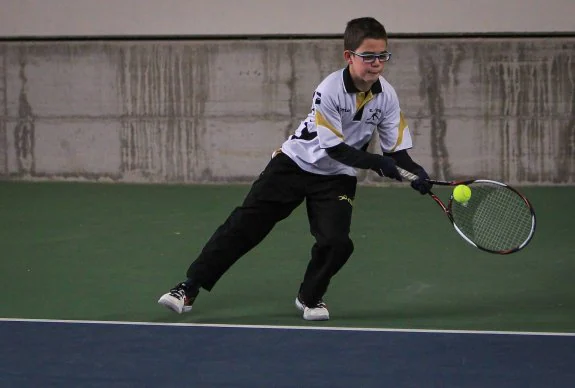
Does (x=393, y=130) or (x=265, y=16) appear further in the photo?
(x=265, y=16)

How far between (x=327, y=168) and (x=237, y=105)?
5358 millimetres

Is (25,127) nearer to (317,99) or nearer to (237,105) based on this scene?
(237,105)

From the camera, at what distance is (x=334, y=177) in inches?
254

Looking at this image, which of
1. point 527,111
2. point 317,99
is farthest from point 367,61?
point 527,111

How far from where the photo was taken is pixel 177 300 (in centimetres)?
650

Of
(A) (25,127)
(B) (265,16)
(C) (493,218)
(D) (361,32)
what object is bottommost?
(A) (25,127)

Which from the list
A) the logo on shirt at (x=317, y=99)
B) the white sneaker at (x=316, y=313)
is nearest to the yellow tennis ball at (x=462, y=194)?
the logo on shirt at (x=317, y=99)

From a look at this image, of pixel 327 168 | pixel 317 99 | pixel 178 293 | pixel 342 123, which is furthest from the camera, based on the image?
pixel 178 293

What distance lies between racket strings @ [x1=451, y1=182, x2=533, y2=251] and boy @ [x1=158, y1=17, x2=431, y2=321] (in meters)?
0.33

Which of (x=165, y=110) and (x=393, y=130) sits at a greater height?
(x=393, y=130)

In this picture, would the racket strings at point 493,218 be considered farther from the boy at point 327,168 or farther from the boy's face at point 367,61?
the boy's face at point 367,61

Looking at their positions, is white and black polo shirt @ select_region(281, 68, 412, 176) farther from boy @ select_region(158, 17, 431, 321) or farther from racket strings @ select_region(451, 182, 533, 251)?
racket strings @ select_region(451, 182, 533, 251)

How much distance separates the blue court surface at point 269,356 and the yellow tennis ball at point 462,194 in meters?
0.64

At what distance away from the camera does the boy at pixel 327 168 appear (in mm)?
6156
